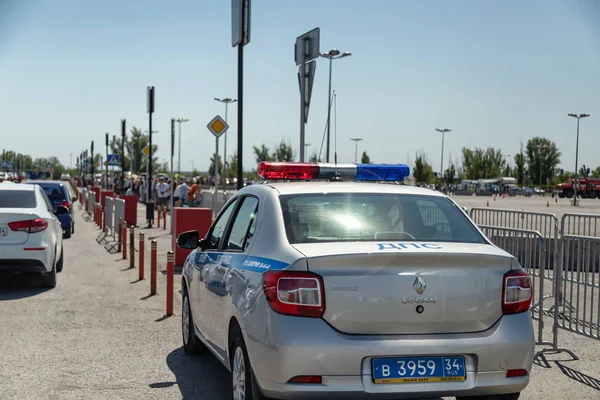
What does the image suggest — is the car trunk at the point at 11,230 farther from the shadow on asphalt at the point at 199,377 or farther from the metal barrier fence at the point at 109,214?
the metal barrier fence at the point at 109,214

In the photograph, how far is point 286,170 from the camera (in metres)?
7.04

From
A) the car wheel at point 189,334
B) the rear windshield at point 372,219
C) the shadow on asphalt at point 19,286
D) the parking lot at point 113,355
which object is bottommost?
the shadow on asphalt at point 19,286

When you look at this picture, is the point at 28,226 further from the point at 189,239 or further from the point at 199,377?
the point at 199,377

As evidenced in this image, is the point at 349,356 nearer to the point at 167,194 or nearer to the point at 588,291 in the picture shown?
the point at 588,291

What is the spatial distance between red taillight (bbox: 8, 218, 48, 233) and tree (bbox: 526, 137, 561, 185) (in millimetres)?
137916

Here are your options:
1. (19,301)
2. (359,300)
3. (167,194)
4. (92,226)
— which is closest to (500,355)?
(359,300)

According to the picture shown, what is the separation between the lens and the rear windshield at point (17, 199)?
43.5 feet

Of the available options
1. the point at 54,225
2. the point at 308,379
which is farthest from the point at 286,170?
the point at 54,225

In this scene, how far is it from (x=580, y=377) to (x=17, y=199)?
9579mm

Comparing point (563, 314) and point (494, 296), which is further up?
point (494, 296)

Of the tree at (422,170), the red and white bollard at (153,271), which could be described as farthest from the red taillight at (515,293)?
the tree at (422,170)

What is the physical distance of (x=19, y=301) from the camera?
11.2 meters

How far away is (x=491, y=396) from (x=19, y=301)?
7890mm

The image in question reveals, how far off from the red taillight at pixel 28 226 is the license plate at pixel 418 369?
8.80 m
